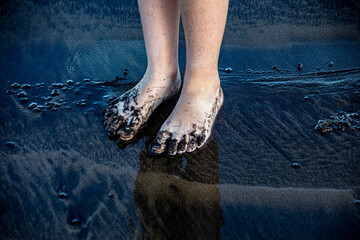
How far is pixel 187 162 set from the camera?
0.88m

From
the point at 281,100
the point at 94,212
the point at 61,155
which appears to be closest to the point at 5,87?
the point at 61,155

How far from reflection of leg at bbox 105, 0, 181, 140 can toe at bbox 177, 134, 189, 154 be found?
0.19 m

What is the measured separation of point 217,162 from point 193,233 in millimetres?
272

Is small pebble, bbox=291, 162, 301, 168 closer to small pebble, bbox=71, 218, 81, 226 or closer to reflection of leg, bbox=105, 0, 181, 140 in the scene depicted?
reflection of leg, bbox=105, 0, 181, 140

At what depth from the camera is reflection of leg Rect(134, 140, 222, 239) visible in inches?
27.1

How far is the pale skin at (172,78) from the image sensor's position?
33.6 inches

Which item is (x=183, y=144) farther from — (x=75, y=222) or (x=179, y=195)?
(x=75, y=222)

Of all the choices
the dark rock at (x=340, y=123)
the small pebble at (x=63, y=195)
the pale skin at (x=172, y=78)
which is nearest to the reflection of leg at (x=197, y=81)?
the pale skin at (x=172, y=78)

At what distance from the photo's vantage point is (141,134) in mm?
997

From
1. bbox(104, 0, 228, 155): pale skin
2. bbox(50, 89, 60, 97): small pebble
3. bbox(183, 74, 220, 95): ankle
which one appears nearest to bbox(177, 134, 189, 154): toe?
bbox(104, 0, 228, 155): pale skin

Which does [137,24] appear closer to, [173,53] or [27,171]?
[173,53]

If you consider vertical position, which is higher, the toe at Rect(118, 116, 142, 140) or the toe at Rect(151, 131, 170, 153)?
the toe at Rect(118, 116, 142, 140)

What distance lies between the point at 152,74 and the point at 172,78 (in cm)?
10

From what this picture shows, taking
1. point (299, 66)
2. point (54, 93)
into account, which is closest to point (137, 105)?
point (54, 93)
